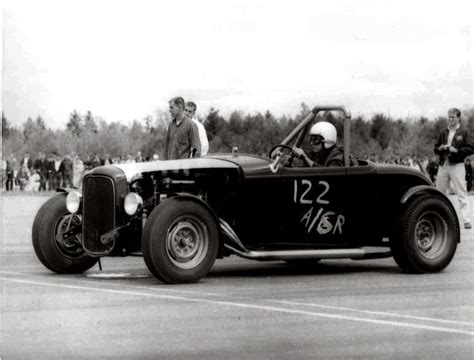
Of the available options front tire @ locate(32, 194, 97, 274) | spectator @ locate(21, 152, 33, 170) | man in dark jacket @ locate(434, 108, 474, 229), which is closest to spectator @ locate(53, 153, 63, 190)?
spectator @ locate(21, 152, 33, 170)

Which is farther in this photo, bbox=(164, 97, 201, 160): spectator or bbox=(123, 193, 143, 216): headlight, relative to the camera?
bbox=(164, 97, 201, 160): spectator

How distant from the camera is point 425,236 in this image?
1246 cm

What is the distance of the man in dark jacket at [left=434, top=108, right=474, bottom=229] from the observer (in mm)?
18547

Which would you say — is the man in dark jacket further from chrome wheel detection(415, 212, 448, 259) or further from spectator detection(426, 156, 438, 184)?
spectator detection(426, 156, 438, 184)

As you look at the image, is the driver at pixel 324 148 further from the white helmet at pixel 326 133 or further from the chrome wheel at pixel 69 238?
the chrome wheel at pixel 69 238

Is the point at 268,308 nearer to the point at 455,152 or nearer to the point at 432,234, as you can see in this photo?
the point at 432,234

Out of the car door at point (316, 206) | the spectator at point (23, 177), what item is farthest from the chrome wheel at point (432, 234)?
the spectator at point (23, 177)

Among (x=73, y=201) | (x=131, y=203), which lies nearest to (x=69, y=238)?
(x=73, y=201)

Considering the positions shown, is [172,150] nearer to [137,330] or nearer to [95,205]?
[95,205]

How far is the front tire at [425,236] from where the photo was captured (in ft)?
39.9

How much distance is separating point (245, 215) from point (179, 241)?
0.90m

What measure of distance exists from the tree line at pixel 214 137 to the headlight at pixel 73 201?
1274cm

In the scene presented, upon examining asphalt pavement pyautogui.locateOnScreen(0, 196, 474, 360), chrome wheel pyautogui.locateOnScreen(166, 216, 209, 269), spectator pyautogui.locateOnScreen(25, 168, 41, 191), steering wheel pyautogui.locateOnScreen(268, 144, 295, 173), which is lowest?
spectator pyautogui.locateOnScreen(25, 168, 41, 191)

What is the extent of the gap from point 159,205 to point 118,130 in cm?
4442
